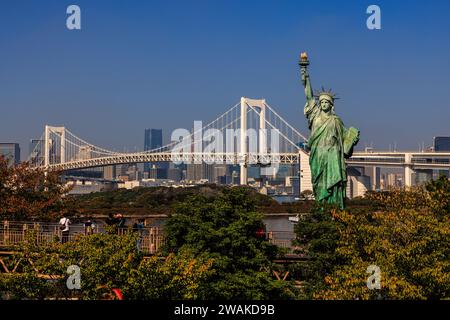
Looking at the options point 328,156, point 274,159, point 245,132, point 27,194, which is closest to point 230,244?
point 328,156

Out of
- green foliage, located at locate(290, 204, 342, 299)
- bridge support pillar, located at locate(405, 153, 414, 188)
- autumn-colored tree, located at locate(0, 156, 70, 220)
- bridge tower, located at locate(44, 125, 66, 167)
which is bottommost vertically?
green foliage, located at locate(290, 204, 342, 299)

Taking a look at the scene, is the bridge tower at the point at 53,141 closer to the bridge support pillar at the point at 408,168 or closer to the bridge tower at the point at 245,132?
the bridge tower at the point at 245,132

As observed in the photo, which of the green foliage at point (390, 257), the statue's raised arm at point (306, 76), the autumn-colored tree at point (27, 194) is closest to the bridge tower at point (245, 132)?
the autumn-colored tree at point (27, 194)

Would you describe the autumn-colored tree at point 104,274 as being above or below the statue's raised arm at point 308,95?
below

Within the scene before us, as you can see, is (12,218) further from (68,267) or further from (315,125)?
(68,267)

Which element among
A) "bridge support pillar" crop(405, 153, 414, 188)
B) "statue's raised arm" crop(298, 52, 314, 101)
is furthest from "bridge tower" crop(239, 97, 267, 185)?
"statue's raised arm" crop(298, 52, 314, 101)

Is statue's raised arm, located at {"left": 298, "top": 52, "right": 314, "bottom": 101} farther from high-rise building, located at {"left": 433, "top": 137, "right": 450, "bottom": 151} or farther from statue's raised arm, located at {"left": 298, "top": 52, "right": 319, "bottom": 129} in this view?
high-rise building, located at {"left": 433, "top": 137, "right": 450, "bottom": 151}
